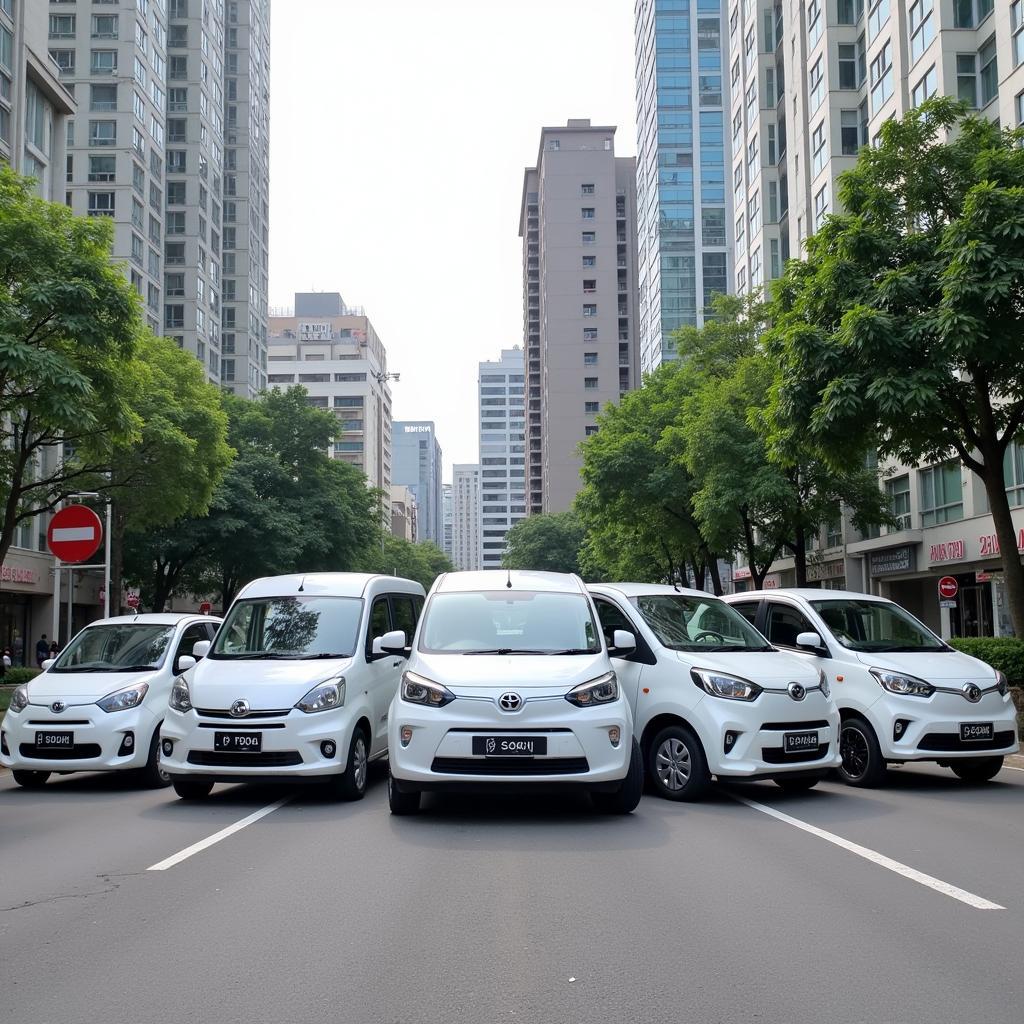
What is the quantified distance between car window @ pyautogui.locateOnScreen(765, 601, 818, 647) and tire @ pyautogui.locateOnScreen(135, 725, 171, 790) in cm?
665

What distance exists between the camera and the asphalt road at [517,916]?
15.0 ft

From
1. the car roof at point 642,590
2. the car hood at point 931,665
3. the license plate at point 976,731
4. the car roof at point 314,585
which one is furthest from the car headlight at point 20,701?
the license plate at point 976,731

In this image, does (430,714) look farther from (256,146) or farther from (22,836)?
(256,146)

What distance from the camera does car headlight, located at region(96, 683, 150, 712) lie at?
11.1m

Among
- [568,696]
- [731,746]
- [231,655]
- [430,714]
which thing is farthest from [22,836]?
[731,746]

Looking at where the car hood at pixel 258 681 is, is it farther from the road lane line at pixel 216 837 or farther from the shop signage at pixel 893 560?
the shop signage at pixel 893 560

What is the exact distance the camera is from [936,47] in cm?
3400

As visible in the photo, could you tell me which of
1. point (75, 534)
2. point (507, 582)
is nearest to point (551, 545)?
point (75, 534)

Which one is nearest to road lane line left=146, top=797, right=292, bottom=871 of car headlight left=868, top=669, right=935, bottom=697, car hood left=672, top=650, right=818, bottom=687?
car hood left=672, top=650, right=818, bottom=687

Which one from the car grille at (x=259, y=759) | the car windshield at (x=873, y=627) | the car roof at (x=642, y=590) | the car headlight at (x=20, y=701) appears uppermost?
the car roof at (x=642, y=590)

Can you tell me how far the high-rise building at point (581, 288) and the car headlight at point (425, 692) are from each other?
377 ft

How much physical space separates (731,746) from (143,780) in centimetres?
602

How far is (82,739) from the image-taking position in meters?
10.9

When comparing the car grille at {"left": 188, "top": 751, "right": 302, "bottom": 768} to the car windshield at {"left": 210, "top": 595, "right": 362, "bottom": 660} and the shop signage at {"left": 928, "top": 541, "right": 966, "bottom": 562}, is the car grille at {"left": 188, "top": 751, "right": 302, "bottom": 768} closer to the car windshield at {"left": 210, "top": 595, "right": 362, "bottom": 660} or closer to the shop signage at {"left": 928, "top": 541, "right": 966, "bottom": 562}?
the car windshield at {"left": 210, "top": 595, "right": 362, "bottom": 660}
